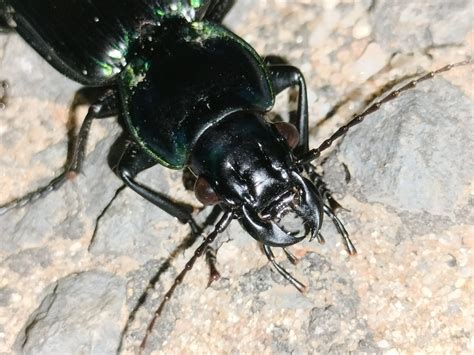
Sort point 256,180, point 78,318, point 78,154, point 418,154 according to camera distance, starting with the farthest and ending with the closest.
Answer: point 78,154 → point 78,318 → point 418,154 → point 256,180

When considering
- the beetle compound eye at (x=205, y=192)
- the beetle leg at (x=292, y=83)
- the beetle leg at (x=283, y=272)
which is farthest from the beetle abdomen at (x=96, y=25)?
the beetle leg at (x=283, y=272)

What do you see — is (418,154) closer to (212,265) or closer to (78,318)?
(212,265)

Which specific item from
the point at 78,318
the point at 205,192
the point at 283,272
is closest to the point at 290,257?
the point at 283,272

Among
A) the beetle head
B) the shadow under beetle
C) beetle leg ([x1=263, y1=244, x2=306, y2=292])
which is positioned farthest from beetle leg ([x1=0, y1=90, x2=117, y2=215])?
beetle leg ([x1=263, y1=244, x2=306, y2=292])

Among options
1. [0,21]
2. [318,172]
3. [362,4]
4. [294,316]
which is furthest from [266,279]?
[0,21]

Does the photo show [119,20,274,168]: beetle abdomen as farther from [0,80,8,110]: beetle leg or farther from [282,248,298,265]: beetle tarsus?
[0,80,8,110]: beetle leg

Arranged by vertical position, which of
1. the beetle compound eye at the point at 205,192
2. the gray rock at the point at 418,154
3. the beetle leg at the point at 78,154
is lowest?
the gray rock at the point at 418,154

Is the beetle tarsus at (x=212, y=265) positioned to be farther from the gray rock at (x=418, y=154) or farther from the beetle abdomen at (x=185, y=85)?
the gray rock at (x=418, y=154)
